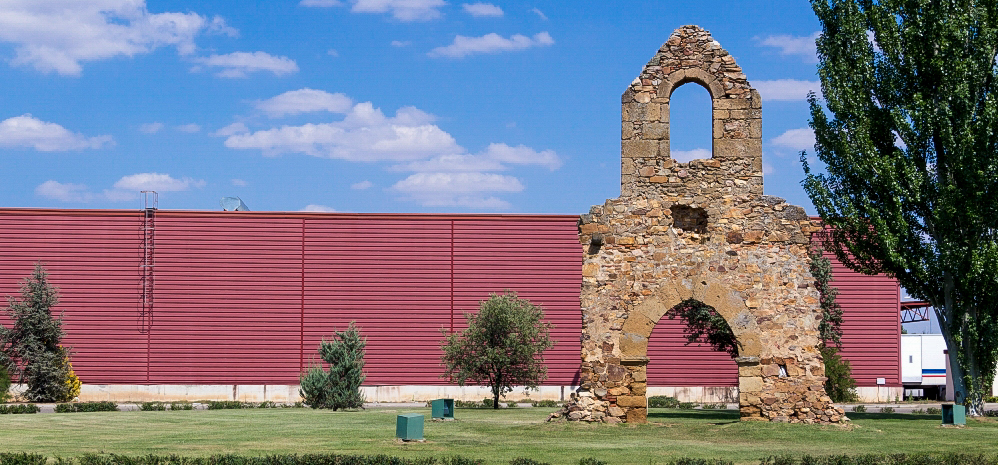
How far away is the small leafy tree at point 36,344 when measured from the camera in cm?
3388

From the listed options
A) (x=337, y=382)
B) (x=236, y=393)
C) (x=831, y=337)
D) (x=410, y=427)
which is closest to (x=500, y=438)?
(x=410, y=427)

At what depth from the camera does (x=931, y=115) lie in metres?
24.4

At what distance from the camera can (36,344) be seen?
33.8 meters

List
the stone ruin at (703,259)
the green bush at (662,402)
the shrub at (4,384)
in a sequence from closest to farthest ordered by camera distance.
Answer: the stone ruin at (703,259) < the green bush at (662,402) < the shrub at (4,384)

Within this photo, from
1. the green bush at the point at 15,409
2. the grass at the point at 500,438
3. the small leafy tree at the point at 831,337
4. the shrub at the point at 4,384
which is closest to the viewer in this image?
the grass at the point at 500,438

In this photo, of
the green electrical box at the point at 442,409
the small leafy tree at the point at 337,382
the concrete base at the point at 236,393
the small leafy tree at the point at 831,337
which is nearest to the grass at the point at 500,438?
the green electrical box at the point at 442,409

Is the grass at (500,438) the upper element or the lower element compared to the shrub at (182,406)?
upper

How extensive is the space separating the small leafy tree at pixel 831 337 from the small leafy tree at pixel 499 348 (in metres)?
9.99

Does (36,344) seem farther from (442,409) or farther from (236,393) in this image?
(442,409)

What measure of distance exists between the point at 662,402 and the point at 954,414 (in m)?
12.8

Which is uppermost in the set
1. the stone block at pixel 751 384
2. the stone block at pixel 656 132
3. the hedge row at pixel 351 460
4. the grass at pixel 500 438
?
the stone block at pixel 656 132

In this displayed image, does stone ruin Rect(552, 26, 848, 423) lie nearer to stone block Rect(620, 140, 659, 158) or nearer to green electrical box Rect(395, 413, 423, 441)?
stone block Rect(620, 140, 659, 158)

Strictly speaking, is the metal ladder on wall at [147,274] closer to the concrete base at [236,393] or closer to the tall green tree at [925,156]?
the concrete base at [236,393]

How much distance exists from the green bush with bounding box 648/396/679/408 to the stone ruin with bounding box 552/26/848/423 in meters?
12.6
